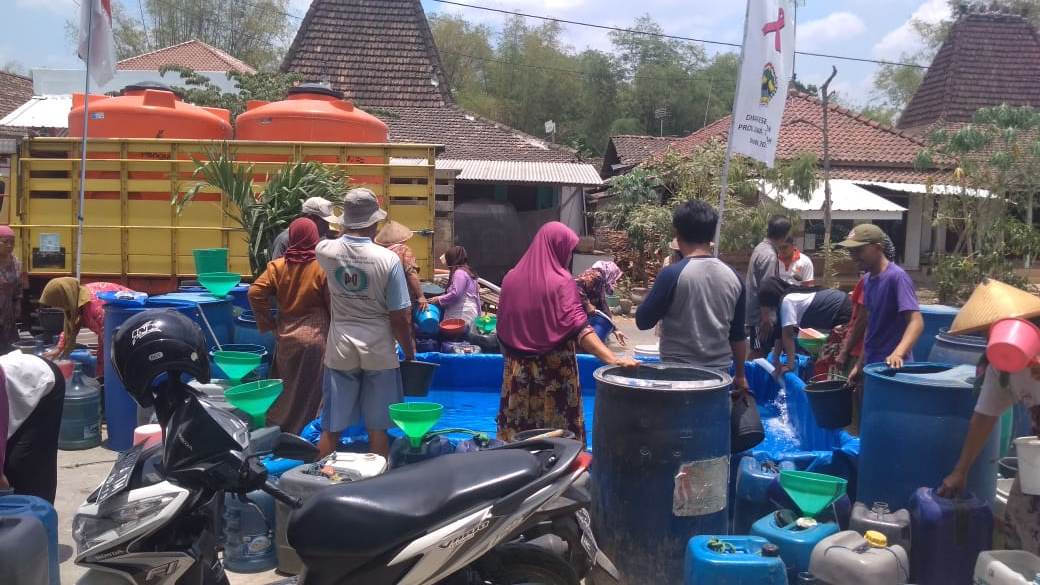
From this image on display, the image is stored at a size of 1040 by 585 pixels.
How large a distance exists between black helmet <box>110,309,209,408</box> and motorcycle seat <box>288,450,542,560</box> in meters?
0.63

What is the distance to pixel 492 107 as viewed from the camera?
47062 mm

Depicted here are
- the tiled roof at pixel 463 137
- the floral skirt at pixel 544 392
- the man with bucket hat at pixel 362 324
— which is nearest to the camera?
the floral skirt at pixel 544 392

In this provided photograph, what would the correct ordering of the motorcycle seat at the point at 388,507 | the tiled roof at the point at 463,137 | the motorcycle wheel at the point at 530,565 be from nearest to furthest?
the motorcycle seat at the point at 388,507 < the motorcycle wheel at the point at 530,565 < the tiled roof at the point at 463,137

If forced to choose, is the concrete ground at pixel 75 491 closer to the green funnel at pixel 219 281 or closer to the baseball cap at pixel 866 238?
the green funnel at pixel 219 281

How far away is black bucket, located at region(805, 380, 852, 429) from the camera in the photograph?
509 centimetres

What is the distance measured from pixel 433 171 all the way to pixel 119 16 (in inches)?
1558

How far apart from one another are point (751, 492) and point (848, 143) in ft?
61.1

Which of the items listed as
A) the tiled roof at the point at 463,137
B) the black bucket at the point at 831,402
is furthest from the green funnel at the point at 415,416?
the tiled roof at the point at 463,137

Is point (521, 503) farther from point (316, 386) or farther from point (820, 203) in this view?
point (820, 203)

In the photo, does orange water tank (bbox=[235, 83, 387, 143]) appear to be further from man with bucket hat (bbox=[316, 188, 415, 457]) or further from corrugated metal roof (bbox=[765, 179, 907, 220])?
corrugated metal roof (bbox=[765, 179, 907, 220])

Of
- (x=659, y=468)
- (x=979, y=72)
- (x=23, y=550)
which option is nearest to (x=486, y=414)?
(x=659, y=468)

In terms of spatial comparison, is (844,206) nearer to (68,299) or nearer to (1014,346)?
(68,299)

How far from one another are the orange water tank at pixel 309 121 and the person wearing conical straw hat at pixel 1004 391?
819cm

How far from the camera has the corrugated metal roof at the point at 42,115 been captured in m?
17.1
